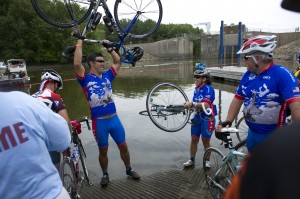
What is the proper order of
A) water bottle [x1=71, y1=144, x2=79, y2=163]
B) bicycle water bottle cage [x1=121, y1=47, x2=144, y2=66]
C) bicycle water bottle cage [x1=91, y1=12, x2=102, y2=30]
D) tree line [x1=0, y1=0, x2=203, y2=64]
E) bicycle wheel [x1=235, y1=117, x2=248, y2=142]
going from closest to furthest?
1. water bottle [x1=71, y1=144, x2=79, y2=163]
2. bicycle water bottle cage [x1=91, y1=12, x2=102, y2=30]
3. bicycle water bottle cage [x1=121, y1=47, x2=144, y2=66]
4. bicycle wheel [x1=235, y1=117, x2=248, y2=142]
5. tree line [x1=0, y1=0, x2=203, y2=64]

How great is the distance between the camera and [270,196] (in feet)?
2.18

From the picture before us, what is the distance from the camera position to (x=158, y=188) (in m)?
4.44

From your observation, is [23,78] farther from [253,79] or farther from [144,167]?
[253,79]

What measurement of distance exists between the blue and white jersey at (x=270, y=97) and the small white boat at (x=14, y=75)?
1658cm

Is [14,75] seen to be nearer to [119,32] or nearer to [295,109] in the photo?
[119,32]

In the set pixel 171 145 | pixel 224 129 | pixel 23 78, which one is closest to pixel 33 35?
pixel 23 78

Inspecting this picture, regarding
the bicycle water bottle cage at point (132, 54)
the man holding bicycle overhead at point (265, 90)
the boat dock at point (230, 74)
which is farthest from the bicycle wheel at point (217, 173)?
the boat dock at point (230, 74)

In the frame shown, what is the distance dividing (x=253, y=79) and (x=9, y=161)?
2781mm

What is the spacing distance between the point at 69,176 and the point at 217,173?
214cm

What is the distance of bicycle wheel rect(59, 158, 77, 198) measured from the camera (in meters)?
3.60

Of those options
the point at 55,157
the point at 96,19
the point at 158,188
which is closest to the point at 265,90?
the point at 158,188

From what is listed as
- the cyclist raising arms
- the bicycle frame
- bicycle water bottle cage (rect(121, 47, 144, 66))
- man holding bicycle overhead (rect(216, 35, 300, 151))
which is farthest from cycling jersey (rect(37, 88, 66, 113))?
man holding bicycle overhead (rect(216, 35, 300, 151))

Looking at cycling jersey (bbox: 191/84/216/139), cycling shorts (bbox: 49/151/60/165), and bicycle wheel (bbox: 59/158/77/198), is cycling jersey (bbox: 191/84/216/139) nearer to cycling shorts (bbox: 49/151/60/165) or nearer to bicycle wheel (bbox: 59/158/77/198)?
bicycle wheel (bbox: 59/158/77/198)

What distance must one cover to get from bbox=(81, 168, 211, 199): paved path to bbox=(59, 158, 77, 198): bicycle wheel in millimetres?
566
